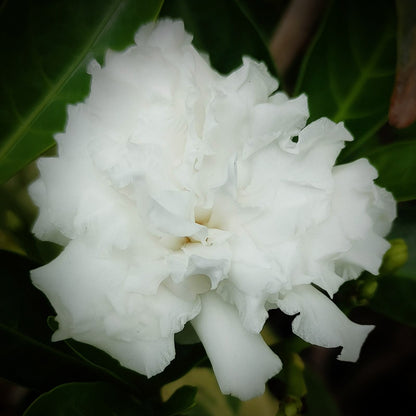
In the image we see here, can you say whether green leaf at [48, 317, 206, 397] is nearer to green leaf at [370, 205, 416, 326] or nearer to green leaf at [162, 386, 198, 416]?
green leaf at [162, 386, 198, 416]

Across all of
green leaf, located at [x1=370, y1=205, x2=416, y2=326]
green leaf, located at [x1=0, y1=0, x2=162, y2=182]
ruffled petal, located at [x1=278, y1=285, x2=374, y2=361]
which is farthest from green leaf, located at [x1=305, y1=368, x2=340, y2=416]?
green leaf, located at [x1=0, y1=0, x2=162, y2=182]

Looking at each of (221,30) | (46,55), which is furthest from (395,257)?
(46,55)

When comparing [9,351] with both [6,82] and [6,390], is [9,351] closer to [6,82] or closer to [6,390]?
[6,82]

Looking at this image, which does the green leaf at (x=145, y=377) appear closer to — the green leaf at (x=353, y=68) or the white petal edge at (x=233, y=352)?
the white petal edge at (x=233, y=352)

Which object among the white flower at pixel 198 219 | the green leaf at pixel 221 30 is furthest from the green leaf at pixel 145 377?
the green leaf at pixel 221 30

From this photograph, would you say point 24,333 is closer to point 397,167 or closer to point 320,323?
point 320,323

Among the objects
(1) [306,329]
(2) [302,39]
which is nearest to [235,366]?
(1) [306,329]
